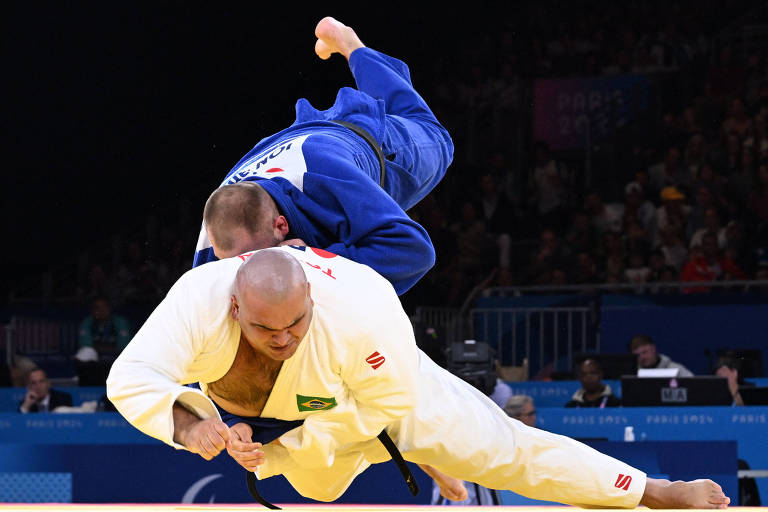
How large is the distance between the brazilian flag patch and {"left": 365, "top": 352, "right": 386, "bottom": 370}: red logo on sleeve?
144mm

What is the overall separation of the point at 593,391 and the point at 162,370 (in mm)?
4228

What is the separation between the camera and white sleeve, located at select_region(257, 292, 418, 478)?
2625mm

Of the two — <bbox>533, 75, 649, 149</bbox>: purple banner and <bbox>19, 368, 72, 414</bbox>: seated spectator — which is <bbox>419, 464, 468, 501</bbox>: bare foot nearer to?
<bbox>19, 368, 72, 414</bbox>: seated spectator

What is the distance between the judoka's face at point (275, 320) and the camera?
7.93ft

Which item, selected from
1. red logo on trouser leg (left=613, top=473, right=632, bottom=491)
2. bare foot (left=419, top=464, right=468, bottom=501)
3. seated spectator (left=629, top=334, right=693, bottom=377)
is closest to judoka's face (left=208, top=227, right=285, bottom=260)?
bare foot (left=419, top=464, right=468, bottom=501)

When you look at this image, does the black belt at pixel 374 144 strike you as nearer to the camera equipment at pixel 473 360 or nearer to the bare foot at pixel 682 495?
the bare foot at pixel 682 495

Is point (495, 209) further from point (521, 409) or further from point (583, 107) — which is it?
point (521, 409)

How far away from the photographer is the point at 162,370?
7.95ft

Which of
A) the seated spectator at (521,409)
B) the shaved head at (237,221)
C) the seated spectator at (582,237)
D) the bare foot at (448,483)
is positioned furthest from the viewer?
the seated spectator at (582,237)

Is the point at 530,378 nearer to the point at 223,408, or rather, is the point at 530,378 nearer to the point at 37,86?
the point at 37,86

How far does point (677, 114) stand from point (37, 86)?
5557mm

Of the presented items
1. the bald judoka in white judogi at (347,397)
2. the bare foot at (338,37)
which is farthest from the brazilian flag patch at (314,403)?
the bare foot at (338,37)

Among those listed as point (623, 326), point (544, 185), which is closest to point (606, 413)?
point (623, 326)

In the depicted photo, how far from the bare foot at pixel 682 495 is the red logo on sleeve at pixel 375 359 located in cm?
98
